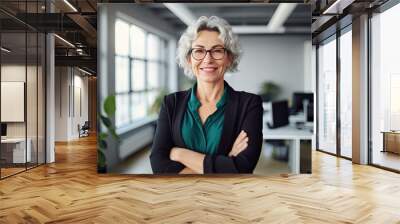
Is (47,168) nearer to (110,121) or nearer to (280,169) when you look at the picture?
(110,121)

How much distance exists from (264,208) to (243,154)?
131 cm

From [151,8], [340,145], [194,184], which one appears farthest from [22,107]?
[340,145]

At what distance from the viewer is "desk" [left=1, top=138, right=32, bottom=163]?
5928mm

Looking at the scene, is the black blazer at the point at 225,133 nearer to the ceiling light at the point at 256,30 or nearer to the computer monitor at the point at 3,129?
the ceiling light at the point at 256,30

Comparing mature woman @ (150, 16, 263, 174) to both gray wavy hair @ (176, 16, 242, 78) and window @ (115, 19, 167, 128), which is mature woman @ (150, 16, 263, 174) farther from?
window @ (115, 19, 167, 128)

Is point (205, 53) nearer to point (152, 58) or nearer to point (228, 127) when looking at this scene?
point (152, 58)

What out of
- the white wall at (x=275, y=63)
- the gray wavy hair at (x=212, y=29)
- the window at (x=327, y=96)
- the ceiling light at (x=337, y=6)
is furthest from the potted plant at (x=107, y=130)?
the window at (x=327, y=96)

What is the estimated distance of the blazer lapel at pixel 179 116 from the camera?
17.3ft

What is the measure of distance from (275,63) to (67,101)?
3.98 metres

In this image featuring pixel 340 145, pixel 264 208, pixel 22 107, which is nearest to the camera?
pixel 264 208

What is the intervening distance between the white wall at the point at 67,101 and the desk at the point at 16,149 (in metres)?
0.89

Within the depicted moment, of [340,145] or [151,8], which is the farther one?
[340,145]

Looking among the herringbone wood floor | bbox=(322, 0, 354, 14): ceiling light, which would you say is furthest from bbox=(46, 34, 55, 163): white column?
bbox=(322, 0, 354, 14): ceiling light

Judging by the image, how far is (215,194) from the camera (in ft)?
15.3
